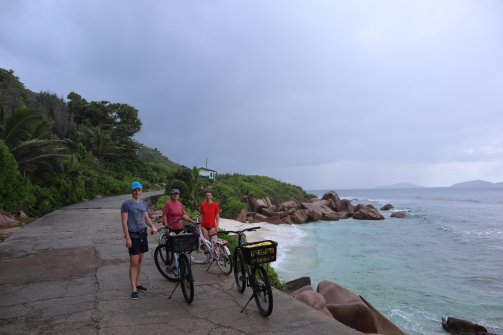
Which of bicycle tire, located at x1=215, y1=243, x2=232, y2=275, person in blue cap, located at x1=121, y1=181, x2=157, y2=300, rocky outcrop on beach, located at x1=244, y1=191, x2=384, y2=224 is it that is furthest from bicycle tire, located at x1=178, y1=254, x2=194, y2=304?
rocky outcrop on beach, located at x1=244, y1=191, x2=384, y2=224

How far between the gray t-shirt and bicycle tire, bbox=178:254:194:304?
824 millimetres

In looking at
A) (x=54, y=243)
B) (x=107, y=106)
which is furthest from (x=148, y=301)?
(x=107, y=106)

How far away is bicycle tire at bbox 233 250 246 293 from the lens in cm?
577

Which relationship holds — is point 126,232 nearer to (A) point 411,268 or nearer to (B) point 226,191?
(A) point 411,268

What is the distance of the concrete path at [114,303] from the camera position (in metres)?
4.64

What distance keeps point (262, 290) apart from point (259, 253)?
55 cm

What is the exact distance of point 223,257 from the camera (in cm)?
738

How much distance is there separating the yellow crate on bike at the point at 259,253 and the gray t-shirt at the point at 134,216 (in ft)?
5.83

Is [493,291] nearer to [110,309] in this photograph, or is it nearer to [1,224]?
[110,309]

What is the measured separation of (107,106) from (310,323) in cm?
4406

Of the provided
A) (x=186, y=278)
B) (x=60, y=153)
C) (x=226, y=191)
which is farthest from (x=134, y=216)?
(x=226, y=191)

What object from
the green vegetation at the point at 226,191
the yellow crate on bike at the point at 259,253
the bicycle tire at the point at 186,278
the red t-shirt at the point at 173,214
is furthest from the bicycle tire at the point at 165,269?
the green vegetation at the point at 226,191

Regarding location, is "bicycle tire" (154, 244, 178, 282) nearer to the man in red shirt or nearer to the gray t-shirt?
the man in red shirt

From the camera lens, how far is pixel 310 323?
4.85 metres
